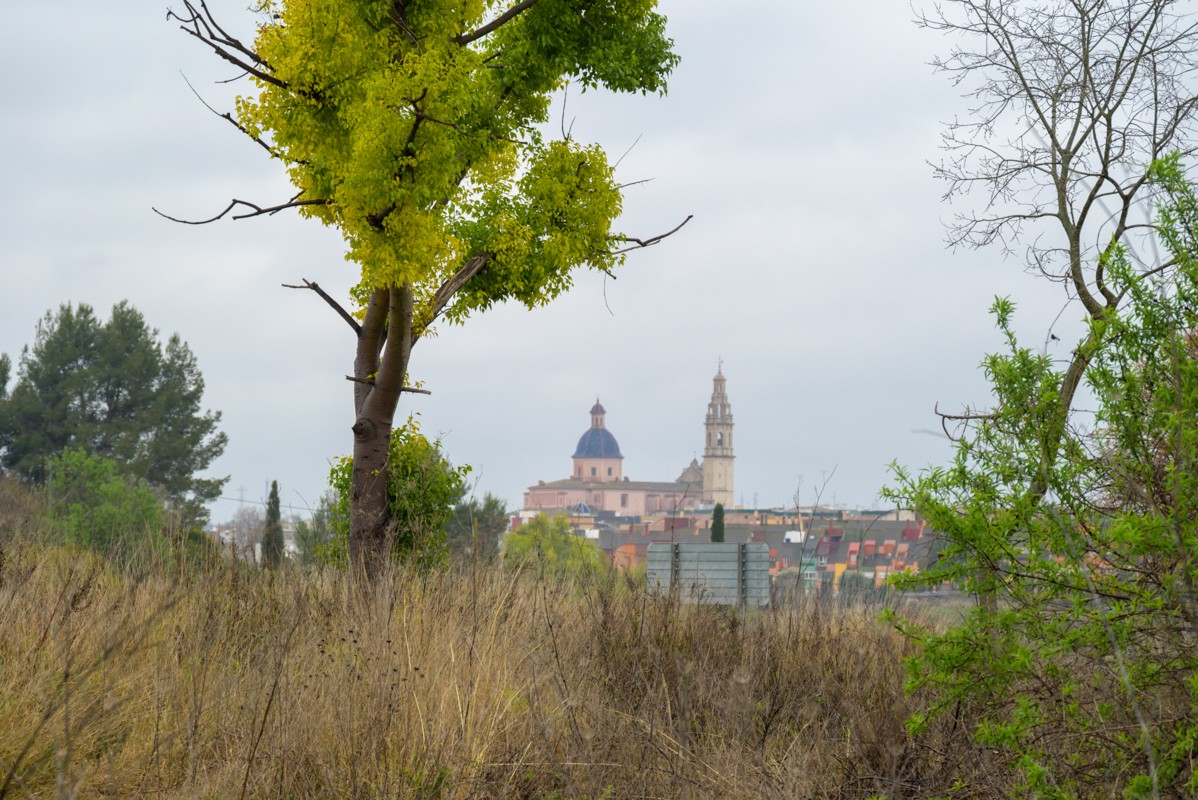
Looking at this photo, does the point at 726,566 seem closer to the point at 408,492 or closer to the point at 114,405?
the point at 408,492

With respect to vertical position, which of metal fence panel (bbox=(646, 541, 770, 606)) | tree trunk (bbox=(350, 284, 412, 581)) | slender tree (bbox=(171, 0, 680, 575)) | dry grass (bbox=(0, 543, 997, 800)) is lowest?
dry grass (bbox=(0, 543, 997, 800))

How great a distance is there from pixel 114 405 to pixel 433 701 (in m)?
49.9

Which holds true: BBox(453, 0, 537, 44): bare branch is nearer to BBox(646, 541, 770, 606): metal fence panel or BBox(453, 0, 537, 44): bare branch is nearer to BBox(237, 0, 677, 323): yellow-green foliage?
BBox(237, 0, 677, 323): yellow-green foliage

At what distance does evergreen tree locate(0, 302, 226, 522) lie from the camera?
48.0 m

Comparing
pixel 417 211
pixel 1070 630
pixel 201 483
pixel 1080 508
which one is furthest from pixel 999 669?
pixel 201 483

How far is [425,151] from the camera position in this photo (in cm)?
1072

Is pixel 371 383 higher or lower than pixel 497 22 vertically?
lower

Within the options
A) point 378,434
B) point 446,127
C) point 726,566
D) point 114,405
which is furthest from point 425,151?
point 114,405

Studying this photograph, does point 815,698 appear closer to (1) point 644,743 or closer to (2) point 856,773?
(2) point 856,773

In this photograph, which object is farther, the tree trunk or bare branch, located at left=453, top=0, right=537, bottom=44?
the tree trunk

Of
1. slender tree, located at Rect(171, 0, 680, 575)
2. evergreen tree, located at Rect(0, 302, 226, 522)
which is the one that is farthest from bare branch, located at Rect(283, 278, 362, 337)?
→ evergreen tree, located at Rect(0, 302, 226, 522)

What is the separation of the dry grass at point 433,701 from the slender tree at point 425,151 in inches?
110

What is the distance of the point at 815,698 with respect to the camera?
6.46m

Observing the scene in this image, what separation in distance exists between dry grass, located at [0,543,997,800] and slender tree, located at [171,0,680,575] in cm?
279
